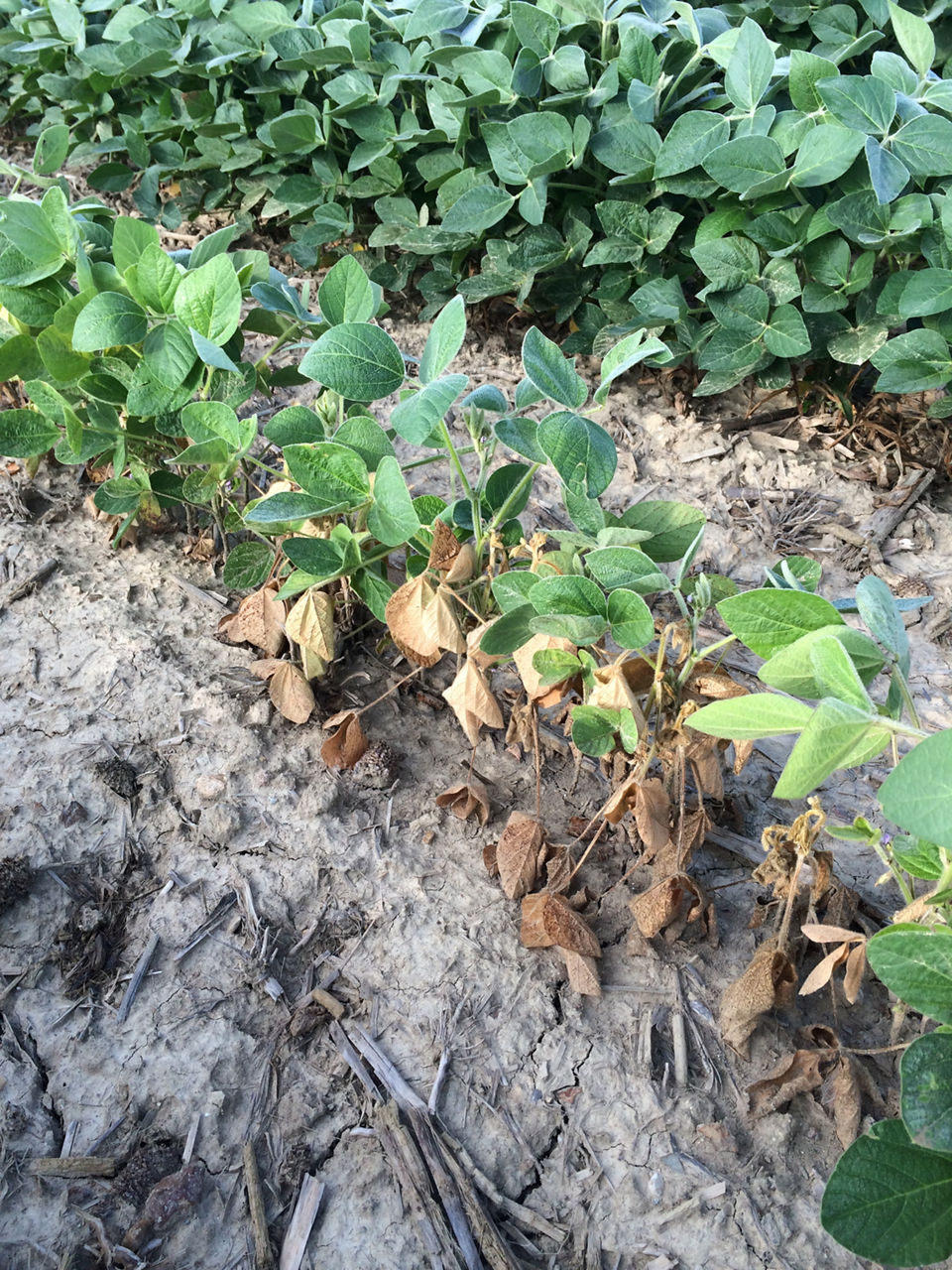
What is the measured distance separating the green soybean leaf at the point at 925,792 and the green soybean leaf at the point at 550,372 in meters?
0.59

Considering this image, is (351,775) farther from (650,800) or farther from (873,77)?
(873,77)

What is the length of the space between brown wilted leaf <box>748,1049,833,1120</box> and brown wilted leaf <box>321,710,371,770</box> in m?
0.68

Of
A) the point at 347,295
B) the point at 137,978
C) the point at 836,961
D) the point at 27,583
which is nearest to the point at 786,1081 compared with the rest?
the point at 836,961

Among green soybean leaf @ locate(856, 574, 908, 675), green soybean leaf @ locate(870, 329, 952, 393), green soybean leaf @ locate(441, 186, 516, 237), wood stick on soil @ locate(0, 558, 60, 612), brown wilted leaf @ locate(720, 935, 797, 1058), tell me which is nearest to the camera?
green soybean leaf @ locate(856, 574, 908, 675)

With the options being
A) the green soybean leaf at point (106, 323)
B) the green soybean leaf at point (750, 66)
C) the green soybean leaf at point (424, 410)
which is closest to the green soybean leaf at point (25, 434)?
the green soybean leaf at point (106, 323)

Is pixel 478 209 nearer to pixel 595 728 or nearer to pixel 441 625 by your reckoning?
pixel 441 625

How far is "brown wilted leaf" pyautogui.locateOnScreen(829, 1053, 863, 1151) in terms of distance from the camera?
1087mm

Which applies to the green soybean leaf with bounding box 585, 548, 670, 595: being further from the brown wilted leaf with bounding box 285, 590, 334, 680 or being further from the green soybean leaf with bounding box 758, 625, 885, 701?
the brown wilted leaf with bounding box 285, 590, 334, 680

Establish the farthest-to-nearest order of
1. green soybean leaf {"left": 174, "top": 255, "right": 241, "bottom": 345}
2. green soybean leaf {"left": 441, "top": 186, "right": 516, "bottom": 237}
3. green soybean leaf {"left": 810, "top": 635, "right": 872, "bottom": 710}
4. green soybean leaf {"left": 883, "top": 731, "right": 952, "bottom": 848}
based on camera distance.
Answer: green soybean leaf {"left": 441, "top": 186, "right": 516, "bottom": 237} → green soybean leaf {"left": 174, "top": 255, "right": 241, "bottom": 345} → green soybean leaf {"left": 810, "top": 635, "right": 872, "bottom": 710} → green soybean leaf {"left": 883, "top": 731, "right": 952, "bottom": 848}

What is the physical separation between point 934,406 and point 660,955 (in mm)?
1355

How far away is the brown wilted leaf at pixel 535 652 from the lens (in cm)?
120

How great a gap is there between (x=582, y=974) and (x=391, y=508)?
0.64 m

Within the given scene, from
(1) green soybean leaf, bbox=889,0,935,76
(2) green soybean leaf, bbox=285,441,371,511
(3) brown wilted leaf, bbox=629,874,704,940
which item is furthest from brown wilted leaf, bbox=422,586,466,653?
(1) green soybean leaf, bbox=889,0,935,76

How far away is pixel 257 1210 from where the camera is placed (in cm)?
105
